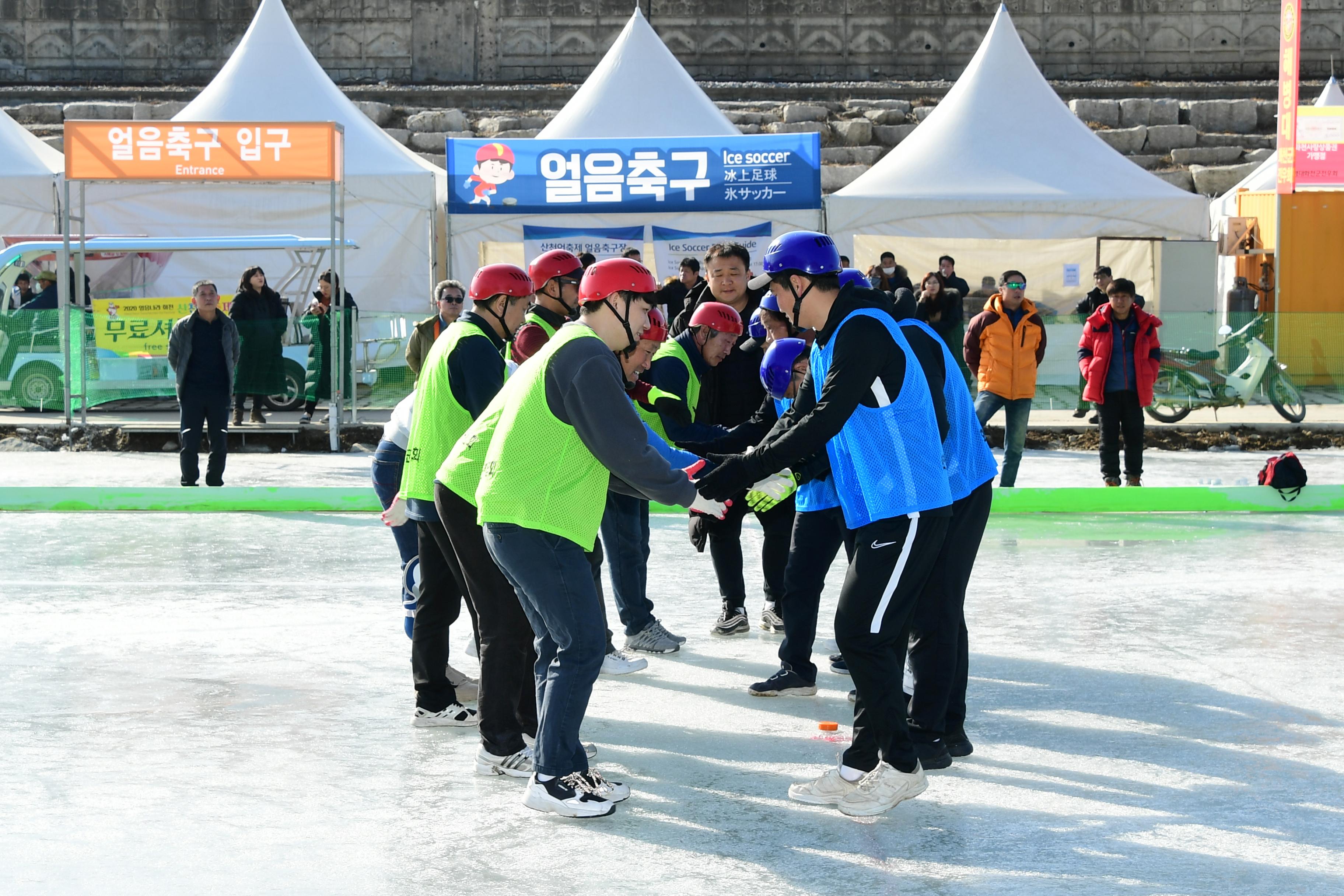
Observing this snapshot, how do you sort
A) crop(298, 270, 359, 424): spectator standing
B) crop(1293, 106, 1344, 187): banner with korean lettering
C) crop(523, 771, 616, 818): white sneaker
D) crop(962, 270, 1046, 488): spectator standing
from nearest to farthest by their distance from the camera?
crop(523, 771, 616, 818): white sneaker → crop(962, 270, 1046, 488): spectator standing → crop(298, 270, 359, 424): spectator standing → crop(1293, 106, 1344, 187): banner with korean lettering

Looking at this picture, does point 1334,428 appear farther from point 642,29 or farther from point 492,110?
point 492,110

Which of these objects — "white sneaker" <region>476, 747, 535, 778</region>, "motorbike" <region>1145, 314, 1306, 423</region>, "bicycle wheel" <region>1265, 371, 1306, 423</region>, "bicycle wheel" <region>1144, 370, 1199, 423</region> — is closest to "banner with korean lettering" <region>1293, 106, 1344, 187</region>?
"motorbike" <region>1145, 314, 1306, 423</region>

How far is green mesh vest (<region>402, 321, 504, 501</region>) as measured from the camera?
200 inches

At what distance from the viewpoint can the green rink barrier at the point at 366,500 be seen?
1048 centimetres

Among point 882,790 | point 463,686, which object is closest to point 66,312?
point 463,686

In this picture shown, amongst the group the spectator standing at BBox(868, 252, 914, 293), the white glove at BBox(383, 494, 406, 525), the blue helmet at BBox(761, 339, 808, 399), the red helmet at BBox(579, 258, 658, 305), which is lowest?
the white glove at BBox(383, 494, 406, 525)

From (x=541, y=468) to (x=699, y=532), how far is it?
2.25 metres

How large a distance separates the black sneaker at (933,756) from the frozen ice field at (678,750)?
0.06m

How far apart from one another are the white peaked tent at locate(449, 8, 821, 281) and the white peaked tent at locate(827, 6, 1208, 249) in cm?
192

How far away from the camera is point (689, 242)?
17.1 meters

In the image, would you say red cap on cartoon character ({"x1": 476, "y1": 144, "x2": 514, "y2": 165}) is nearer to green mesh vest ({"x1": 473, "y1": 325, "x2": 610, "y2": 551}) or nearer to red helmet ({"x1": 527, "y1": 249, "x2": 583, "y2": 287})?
red helmet ({"x1": 527, "y1": 249, "x2": 583, "y2": 287})

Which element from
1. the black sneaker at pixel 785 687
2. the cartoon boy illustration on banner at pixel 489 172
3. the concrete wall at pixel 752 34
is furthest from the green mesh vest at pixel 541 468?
the concrete wall at pixel 752 34

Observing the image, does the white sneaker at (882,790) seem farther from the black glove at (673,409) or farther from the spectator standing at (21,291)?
the spectator standing at (21,291)

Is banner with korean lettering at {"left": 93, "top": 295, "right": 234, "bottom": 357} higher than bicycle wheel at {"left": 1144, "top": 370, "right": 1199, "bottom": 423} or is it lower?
higher
